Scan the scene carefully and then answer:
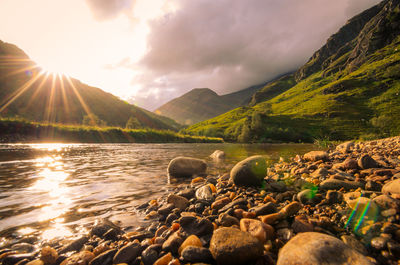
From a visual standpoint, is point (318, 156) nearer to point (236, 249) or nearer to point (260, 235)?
point (260, 235)

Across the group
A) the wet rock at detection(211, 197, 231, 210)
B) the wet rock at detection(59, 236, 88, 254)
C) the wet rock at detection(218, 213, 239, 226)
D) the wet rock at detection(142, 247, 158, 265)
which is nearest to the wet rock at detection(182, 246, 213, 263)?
the wet rock at detection(142, 247, 158, 265)

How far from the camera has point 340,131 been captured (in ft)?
301

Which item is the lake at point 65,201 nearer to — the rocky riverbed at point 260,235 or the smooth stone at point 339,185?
the rocky riverbed at point 260,235

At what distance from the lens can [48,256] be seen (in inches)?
137

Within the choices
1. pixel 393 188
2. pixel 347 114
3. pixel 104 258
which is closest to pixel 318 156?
pixel 393 188

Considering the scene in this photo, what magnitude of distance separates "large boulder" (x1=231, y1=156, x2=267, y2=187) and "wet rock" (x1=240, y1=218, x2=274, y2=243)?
3.22 meters

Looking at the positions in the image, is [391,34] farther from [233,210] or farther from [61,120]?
[61,120]

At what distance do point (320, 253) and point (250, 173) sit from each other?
4.42 metres

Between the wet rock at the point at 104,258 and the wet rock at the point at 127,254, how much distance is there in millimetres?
124

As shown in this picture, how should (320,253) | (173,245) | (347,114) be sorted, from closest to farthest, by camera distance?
1. (320,253)
2. (173,245)
3. (347,114)

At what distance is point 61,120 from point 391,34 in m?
307

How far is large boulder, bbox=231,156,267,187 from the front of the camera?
6.95m

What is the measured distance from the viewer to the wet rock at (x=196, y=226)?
393 cm

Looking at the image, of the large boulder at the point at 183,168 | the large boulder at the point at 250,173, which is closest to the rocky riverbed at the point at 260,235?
the large boulder at the point at 250,173
